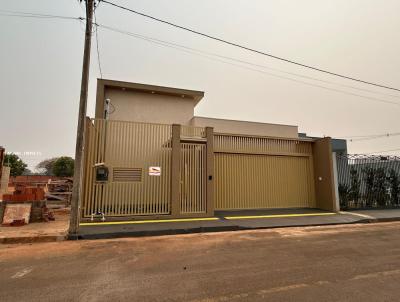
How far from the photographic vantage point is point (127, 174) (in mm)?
9547

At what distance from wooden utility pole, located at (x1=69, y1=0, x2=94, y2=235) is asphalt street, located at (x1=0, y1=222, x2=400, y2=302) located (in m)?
0.78

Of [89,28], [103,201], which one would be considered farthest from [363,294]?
[89,28]

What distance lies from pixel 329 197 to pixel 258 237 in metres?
6.67

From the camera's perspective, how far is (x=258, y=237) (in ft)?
23.8

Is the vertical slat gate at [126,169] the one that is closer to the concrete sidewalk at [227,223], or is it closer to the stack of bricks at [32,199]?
the concrete sidewalk at [227,223]

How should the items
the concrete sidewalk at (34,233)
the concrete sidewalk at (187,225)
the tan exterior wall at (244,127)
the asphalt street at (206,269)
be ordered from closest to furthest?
the asphalt street at (206,269) < the concrete sidewalk at (34,233) < the concrete sidewalk at (187,225) < the tan exterior wall at (244,127)

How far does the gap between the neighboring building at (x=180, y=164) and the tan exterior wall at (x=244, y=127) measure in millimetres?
194

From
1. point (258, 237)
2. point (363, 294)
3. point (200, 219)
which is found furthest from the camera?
point (200, 219)

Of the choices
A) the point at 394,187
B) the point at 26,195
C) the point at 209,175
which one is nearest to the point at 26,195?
the point at 26,195

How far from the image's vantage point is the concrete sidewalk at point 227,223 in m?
7.51

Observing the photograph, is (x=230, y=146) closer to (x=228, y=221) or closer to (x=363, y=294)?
(x=228, y=221)

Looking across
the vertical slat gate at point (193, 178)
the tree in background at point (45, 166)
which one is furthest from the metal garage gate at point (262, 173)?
the tree in background at point (45, 166)

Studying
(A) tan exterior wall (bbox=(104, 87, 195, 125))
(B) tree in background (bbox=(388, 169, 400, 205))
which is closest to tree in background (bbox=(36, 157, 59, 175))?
(A) tan exterior wall (bbox=(104, 87, 195, 125))

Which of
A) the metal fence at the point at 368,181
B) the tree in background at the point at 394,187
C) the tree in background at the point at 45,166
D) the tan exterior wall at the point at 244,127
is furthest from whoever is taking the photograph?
the tree in background at the point at 45,166
